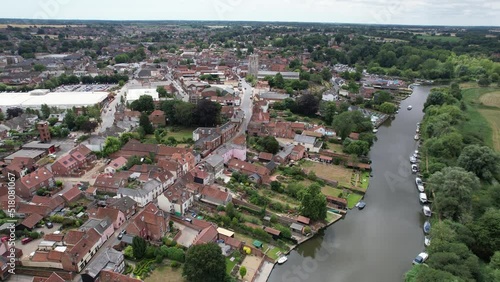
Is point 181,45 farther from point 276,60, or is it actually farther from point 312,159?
point 312,159

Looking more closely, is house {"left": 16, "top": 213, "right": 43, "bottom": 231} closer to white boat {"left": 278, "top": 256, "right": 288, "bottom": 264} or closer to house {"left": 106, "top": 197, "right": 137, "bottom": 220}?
house {"left": 106, "top": 197, "right": 137, "bottom": 220}

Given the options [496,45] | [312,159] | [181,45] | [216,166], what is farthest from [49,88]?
[496,45]

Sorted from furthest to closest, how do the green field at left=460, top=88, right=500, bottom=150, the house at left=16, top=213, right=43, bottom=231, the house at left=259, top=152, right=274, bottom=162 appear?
the green field at left=460, top=88, right=500, bottom=150
the house at left=259, top=152, right=274, bottom=162
the house at left=16, top=213, right=43, bottom=231

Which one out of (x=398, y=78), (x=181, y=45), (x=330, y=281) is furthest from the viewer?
(x=181, y=45)

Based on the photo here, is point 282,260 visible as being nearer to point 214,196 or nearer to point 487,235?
point 214,196

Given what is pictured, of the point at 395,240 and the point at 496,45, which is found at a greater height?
the point at 496,45

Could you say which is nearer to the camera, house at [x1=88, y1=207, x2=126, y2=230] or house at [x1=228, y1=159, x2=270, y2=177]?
house at [x1=88, y1=207, x2=126, y2=230]

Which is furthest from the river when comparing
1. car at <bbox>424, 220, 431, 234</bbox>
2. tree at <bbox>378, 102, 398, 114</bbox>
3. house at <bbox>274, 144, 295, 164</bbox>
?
tree at <bbox>378, 102, 398, 114</bbox>
